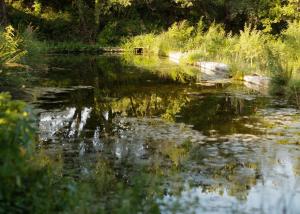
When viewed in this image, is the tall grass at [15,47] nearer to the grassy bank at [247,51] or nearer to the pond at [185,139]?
the pond at [185,139]

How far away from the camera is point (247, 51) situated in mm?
16359

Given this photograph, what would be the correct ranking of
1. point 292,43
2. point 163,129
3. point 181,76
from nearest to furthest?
point 163,129
point 292,43
point 181,76

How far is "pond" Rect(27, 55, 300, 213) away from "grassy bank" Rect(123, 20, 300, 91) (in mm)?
928

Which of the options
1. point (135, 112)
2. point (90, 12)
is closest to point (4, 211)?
point (135, 112)

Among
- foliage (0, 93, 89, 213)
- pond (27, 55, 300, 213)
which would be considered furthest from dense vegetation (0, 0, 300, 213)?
pond (27, 55, 300, 213)

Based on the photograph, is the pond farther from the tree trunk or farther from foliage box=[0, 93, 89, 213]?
the tree trunk

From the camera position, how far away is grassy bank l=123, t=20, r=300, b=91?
40.3 feet

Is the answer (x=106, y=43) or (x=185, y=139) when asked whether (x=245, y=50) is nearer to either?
(x=185, y=139)

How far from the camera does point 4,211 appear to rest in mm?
3447

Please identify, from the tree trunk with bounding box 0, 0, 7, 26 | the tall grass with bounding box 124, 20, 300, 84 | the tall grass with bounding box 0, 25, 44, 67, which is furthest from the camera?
the tree trunk with bounding box 0, 0, 7, 26

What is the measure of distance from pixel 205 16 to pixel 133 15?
4.44 metres

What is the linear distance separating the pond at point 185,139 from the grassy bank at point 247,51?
0.93 meters

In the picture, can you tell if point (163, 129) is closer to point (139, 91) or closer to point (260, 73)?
point (139, 91)

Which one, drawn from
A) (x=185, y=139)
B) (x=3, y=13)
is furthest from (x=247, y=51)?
(x=3, y=13)
